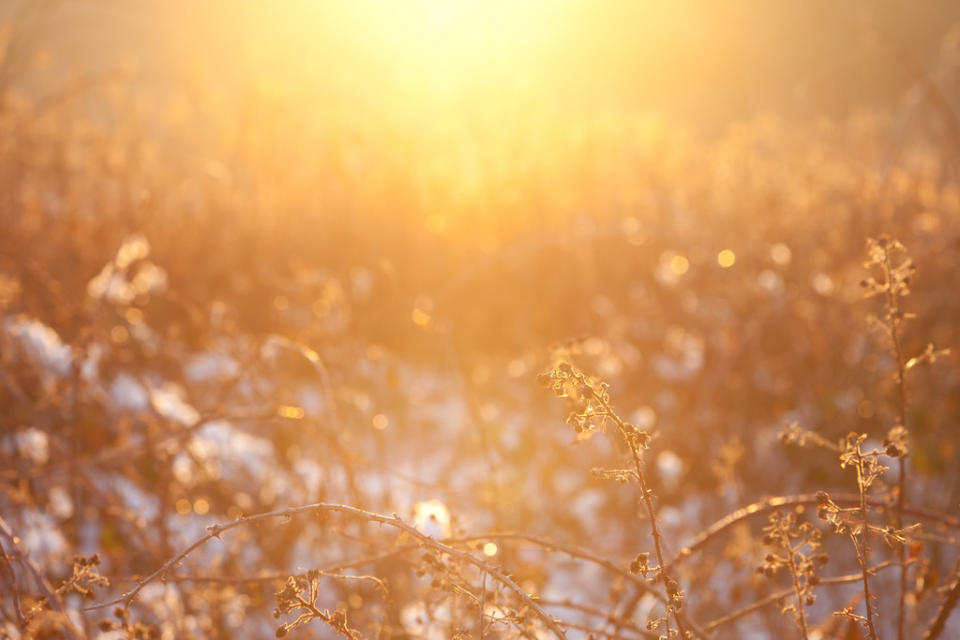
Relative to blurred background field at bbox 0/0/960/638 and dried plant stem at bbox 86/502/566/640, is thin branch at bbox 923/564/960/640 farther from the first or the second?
dried plant stem at bbox 86/502/566/640

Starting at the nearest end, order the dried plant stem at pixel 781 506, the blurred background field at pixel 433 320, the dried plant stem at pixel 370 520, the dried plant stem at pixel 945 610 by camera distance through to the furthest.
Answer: the dried plant stem at pixel 370 520, the dried plant stem at pixel 945 610, the dried plant stem at pixel 781 506, the blurred background field at pixel 433 320

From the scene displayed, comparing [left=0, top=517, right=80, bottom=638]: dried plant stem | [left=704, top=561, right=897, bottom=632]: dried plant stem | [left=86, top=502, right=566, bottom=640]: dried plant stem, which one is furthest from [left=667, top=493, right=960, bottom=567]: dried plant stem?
[left=0, top=517, right=80, bottom=638]: dried plant stem

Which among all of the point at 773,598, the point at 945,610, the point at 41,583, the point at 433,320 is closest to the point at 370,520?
the point at 41,583

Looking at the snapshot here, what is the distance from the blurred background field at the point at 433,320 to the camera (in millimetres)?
2025

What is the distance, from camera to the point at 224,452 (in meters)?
2.85

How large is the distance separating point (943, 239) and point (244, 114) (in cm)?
402

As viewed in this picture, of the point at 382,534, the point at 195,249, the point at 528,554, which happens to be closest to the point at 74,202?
the point at 195,249

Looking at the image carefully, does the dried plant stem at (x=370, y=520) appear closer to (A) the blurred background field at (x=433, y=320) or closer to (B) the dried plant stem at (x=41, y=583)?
(B) the dried plant stem at (x=41, y=583)

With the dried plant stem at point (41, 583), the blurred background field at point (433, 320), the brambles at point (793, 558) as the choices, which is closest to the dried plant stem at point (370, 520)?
the dried plant stem at point (41, 583)

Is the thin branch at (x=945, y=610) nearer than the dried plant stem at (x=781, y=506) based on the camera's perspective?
Yes

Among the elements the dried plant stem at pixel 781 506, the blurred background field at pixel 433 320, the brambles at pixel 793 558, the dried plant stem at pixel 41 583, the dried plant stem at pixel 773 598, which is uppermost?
the blurred background field at pixel 433 320

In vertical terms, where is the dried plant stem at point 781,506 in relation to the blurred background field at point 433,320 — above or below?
below

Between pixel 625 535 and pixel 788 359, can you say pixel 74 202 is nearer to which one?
pixel 625 535

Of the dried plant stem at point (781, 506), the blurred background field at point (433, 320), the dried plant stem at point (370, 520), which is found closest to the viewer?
the dried plant stem at point (370, 520)
